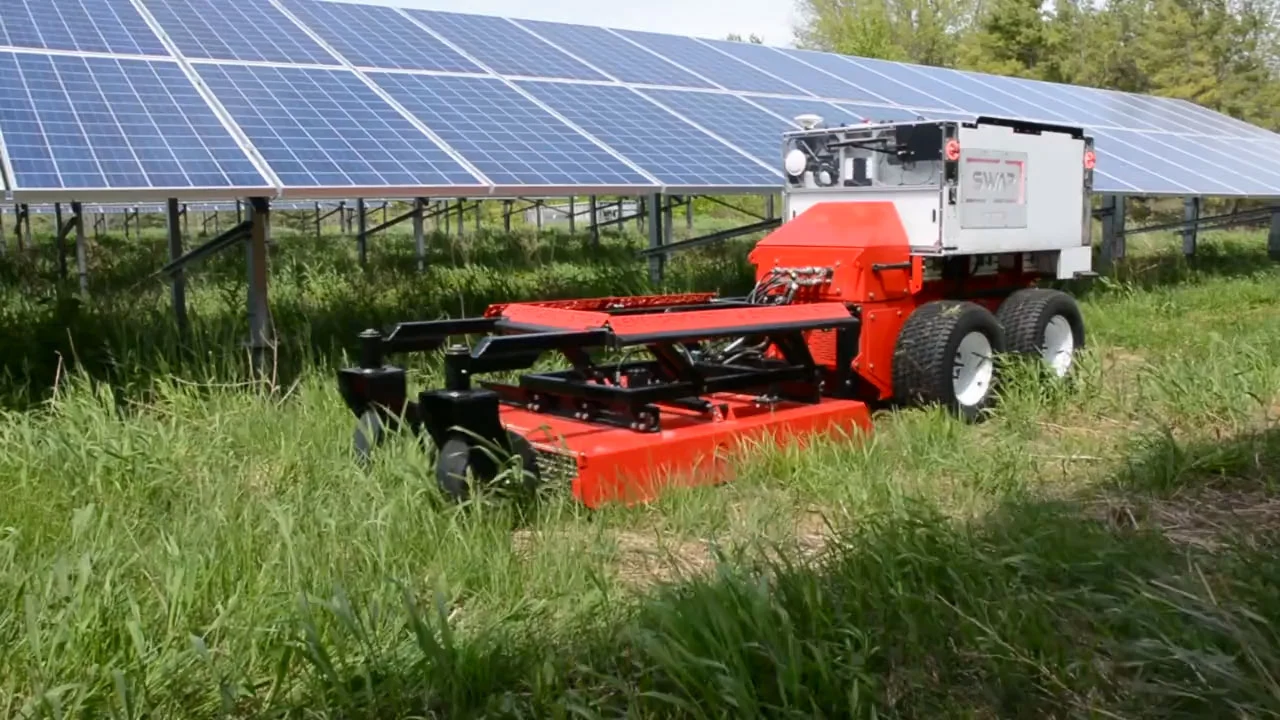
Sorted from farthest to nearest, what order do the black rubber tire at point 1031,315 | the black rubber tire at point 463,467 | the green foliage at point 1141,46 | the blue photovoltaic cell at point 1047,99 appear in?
the green foliage at point 1141,46 < the blue photovoltaic cell at point 1047,99 < the black rubber tire at point 1031,315 < the black rubber tire at point 463,467

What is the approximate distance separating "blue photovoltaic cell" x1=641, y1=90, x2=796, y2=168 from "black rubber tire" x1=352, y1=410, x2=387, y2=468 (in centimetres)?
496

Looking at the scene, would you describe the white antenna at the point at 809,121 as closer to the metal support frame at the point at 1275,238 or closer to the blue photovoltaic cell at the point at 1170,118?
the blue photovoltaic cell at the point at 1170,118

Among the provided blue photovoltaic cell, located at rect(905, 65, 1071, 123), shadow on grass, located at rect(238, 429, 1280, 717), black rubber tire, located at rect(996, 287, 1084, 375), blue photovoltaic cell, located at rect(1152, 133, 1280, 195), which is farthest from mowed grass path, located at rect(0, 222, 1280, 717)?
blue photovoltaic cell, located at rect(1152, 133, 1280, 195)

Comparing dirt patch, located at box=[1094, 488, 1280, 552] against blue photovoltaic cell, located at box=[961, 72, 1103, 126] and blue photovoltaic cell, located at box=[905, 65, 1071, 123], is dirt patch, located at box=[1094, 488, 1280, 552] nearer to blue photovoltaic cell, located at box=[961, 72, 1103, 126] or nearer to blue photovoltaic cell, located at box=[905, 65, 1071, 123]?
blue photovoltaic cell, located at box=[905, 65, 1071, 123]

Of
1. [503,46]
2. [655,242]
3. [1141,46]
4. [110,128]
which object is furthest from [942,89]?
[1141,46]

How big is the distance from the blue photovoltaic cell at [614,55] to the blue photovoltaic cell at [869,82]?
2118 millimetres

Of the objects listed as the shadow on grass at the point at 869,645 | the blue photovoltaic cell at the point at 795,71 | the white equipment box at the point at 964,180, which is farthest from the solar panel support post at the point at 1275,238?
the shadow on grass at the point at 869,645

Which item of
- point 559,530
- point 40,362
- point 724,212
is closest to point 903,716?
point 559,530

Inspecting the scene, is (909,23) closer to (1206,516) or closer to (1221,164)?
(1221,164)

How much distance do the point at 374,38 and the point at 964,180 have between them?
5572mm

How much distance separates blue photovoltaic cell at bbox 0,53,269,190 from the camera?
232 inches

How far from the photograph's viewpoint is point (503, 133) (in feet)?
26.7

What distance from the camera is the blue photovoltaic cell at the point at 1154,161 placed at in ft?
41.5

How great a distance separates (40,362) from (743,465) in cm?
402
